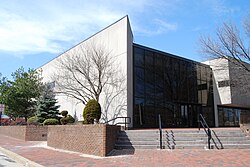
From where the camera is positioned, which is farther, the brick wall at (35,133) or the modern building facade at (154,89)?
the brick wall at (35,133)

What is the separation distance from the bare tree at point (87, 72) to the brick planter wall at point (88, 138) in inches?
254

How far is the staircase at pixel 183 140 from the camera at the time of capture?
11.5 meters

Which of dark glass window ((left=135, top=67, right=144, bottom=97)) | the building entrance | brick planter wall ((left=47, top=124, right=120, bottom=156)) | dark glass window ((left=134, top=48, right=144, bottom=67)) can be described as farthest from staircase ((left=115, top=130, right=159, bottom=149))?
the building entrance

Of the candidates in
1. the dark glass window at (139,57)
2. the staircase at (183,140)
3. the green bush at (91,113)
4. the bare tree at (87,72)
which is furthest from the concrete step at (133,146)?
the dark glass window at (139,57)

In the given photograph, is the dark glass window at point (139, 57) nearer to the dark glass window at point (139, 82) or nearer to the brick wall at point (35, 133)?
the dark glass window at point (139, 82)

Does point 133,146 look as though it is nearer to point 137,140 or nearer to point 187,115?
point 137,140

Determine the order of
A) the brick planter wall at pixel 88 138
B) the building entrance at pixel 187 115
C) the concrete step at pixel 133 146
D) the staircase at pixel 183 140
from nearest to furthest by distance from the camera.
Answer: the brick planter wall at pixel 88 138
the staircase at pixel 183 140
the concrete step at pixel 133 146
the building entrance at pixel 187 115

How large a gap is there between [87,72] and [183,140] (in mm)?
11672

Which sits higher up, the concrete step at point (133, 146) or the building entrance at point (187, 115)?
the building entrance at point (187, 115)

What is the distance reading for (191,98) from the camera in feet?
81.0

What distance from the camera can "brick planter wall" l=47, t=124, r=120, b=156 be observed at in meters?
10.6

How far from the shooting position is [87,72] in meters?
21.3

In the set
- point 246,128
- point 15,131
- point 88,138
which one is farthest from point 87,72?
point 246,128

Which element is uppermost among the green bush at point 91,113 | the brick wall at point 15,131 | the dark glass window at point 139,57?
the dark glass window at point 139,57
